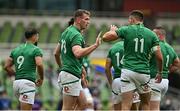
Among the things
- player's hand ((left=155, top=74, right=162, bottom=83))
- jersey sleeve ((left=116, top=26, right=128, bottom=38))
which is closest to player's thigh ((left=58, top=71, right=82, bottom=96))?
jersey sleeve ((left=116, top=26, right=128, bottom=38))

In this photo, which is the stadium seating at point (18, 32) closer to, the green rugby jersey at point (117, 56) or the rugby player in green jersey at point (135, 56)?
the green rugby jersey at point (117, 56)

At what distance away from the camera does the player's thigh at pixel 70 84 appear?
37.5 feet

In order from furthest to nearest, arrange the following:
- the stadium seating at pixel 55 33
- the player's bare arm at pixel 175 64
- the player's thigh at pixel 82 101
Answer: the stadium seating at pixel 55 33 < the player's bare arm at pixel 175 64 < the player's thigh at pixel 82 101

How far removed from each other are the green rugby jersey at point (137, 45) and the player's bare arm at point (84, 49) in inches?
35.1

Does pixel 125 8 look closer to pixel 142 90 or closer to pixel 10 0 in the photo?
pixel 10 0

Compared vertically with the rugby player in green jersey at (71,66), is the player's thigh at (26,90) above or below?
below

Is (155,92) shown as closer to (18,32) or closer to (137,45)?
(137,45)

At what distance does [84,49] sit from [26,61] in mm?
2094

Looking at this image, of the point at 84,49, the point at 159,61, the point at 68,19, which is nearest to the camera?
the point at 84,49

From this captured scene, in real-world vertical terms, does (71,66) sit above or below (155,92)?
above

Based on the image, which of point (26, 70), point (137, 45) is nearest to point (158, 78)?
point (137, 45)

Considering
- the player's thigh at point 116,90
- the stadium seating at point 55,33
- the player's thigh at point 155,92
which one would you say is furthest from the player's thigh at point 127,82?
the stadium seating at point 55,33

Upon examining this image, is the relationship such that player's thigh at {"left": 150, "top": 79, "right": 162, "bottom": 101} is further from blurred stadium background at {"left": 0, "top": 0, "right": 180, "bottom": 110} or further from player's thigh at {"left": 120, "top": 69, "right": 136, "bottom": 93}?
blurred stadium background at {"left": 0, "top": 0, "right": 180, "bottom": 110}

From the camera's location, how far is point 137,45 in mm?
11383
